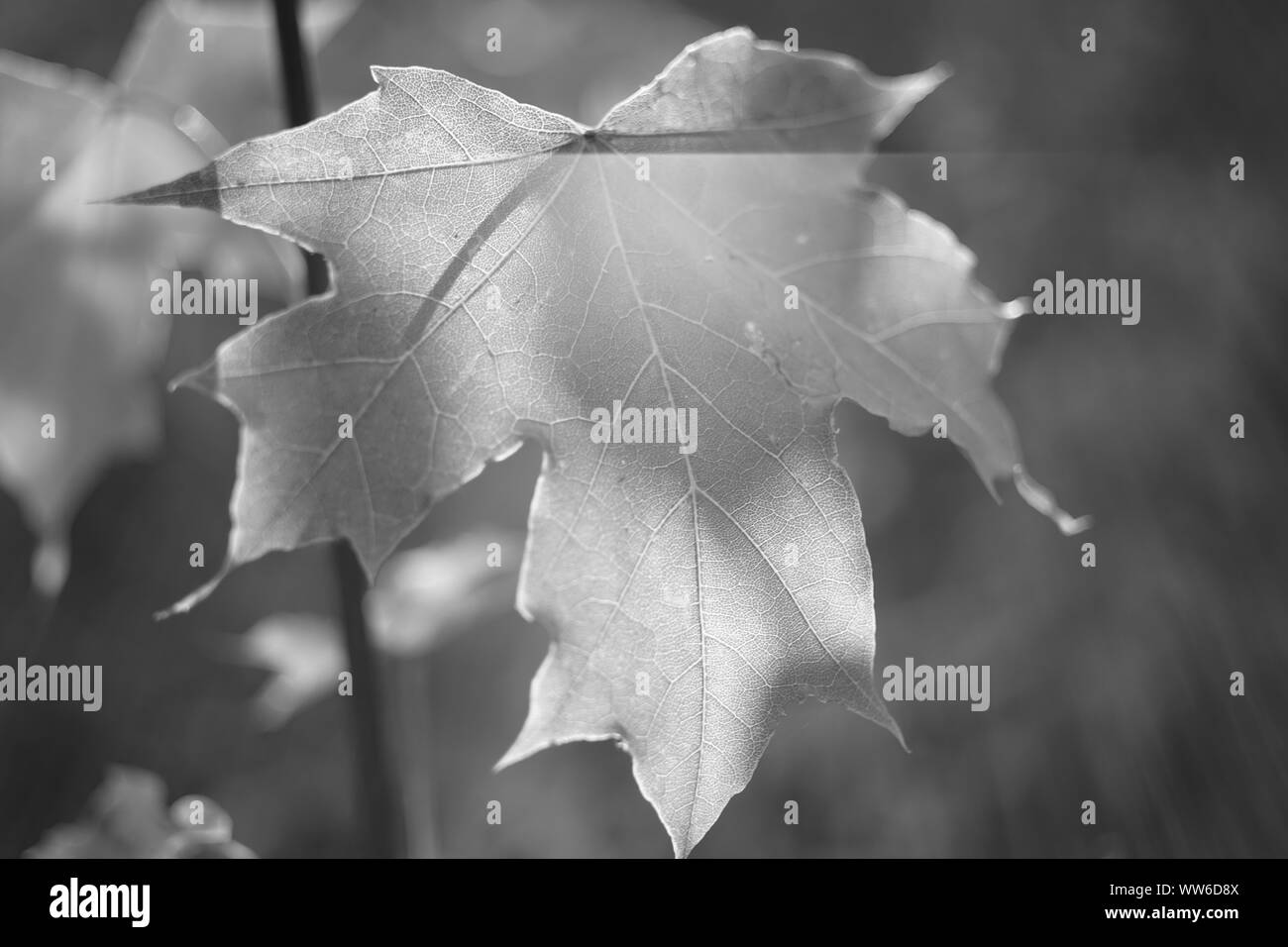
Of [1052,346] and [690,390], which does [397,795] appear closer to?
[690,390]

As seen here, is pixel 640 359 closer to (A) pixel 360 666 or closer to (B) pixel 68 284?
(A) pixel 360 666

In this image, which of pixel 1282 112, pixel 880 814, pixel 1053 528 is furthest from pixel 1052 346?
pixel 880 814

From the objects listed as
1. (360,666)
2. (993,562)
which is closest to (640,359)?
(360,666)

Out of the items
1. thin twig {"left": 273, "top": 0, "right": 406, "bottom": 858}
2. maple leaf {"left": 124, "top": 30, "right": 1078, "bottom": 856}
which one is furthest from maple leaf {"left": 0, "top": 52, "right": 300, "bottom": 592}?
maple leaf {"left": 124, "top": 30, "right": 1078, "bottom": 856}

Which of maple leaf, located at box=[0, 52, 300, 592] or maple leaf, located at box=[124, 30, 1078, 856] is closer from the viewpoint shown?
maple leaf, located at box=[124, 30, 1078, 856]

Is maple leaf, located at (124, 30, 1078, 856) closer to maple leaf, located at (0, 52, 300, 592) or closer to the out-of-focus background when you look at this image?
maple leaf, located at (0, 52, 300, 592)

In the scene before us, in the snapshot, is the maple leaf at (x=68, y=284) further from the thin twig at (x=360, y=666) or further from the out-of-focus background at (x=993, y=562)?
the out-of-focus background at (x=993, y=562)
